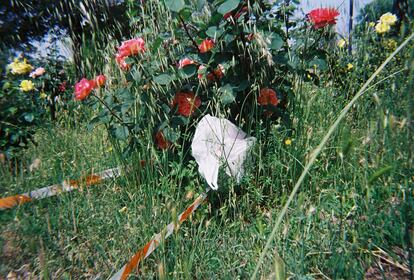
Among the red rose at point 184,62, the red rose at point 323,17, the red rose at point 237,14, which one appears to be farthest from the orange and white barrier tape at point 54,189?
the red rose at point 323,17

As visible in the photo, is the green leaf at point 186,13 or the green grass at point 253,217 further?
the green leaf at point 186,13

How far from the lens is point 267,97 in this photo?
1729 millimetres

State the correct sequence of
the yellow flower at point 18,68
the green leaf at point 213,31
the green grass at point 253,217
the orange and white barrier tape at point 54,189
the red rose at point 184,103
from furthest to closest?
the yellow flower at point 18,68 → the red rose at point 184,103 → the green leaf at point 213,31 → the orange and white barrier tape at point 54,189 → the green grass at point 253,217

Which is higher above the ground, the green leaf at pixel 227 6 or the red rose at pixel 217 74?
the green leaf at pixel 227 6

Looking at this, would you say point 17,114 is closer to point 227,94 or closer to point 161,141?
point 161,141

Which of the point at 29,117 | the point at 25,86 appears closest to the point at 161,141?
the point at 29,117

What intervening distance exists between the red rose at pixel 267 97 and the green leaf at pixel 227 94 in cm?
14

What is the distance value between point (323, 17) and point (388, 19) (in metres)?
1.02

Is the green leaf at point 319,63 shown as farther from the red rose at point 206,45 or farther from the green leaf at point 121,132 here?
the green leaf at point 121,132

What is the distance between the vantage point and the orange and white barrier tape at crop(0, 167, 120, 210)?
1496 millimetres

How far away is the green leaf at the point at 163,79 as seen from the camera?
1697mm

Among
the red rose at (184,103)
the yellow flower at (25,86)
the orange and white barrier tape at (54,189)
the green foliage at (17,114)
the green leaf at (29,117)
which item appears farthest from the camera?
the yellow flower at (25,86)

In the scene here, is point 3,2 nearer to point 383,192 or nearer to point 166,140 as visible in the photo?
point 166,140

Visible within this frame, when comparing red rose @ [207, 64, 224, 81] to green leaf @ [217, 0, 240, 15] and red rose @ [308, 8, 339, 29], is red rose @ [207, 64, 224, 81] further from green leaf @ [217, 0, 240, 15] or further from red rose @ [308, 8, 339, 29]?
Result: red rose @ [308, 8, 339, 29]
